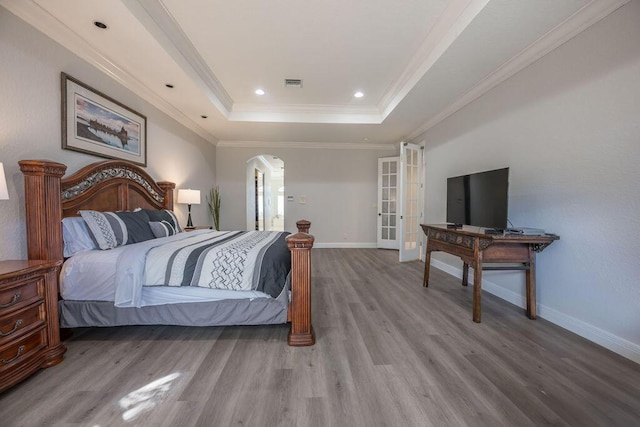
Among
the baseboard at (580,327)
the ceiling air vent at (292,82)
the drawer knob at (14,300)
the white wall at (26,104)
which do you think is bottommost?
the baseboard at (580,327)

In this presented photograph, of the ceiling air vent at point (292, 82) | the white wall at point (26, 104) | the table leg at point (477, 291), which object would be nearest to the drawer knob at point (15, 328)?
the white wall at point (26, 104)

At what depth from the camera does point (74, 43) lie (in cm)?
229

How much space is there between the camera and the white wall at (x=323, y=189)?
19.7 feet

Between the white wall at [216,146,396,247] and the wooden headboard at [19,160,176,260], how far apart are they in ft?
8.54

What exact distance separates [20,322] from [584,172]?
4.19 m

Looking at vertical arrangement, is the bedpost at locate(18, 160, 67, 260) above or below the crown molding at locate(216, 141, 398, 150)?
below

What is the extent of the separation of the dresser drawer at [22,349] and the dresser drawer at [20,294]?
→ 20 centimetres

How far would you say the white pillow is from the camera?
2.08 meters

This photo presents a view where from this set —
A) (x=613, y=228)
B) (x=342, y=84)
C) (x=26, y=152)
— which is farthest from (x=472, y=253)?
(x=26, y=152)

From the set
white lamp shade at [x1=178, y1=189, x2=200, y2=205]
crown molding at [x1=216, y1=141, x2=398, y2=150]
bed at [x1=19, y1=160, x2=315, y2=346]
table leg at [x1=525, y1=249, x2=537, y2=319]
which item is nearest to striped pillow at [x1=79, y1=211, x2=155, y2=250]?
bed at [x1=19, y1=160, x2=315, y2=346]

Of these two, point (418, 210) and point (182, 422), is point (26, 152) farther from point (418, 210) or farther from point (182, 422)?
point (418, 210)

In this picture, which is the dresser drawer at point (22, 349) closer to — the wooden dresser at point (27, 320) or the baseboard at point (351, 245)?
the wooden dresser at point (27, 320)

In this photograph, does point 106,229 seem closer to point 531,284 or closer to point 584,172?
point 531,284

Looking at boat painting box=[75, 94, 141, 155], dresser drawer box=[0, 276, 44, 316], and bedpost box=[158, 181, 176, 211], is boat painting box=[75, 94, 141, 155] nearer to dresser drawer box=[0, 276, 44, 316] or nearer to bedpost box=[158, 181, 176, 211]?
bedpost box=[158, 181, 176, 211]
